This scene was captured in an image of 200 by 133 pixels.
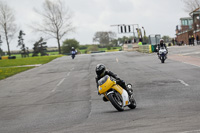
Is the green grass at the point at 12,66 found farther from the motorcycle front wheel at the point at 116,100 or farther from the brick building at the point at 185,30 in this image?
the brick building at the point at 185,30

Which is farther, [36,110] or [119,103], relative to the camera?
[36,110]

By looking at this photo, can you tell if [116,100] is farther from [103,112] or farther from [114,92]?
[103,112]

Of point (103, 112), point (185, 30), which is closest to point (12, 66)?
point (103, 112)

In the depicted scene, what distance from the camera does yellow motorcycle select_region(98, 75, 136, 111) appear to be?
31.3ft

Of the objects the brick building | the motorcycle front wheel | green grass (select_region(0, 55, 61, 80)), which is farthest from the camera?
the brick building

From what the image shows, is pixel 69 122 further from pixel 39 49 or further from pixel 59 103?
pixel 39 49

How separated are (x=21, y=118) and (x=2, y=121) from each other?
53cm

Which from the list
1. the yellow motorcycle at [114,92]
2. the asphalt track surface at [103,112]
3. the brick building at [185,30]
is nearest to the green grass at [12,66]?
the asphalt track surface at [103,112]

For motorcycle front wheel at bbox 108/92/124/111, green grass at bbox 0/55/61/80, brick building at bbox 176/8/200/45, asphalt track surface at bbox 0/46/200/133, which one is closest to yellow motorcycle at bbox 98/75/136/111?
motorcycle front wheel at bbox 108/92/124/111

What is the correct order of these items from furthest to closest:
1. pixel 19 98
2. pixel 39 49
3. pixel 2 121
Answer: pixel 39 49 < pixel 19 98 < pixel 2 121

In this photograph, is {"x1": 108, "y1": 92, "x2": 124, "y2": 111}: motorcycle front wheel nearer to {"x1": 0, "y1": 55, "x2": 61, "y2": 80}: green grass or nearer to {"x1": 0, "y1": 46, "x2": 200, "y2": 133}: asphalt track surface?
{"x1": 0, "y1": 46, "x2": 200, "y2": 133}: asphalt track surface

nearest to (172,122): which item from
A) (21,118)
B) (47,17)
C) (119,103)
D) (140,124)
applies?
(140,124)

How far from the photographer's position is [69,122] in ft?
28.9

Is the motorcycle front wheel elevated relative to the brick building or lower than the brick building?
lower
